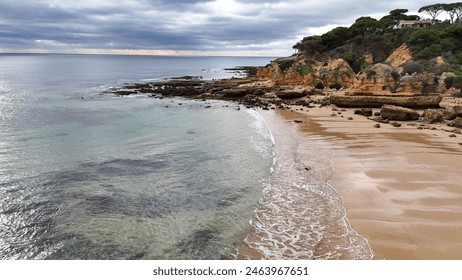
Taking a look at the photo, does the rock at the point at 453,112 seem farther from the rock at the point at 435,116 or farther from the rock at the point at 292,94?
the rock at the point at 292,94

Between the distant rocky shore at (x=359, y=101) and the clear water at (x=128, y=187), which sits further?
the distant rocky shore at (x=359, y=101)

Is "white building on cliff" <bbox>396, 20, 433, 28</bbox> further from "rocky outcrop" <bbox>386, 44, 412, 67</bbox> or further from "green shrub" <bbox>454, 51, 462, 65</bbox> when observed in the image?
"green shrub" <bbox>454, 51, 462, 65</bbox>

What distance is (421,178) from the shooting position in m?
12.1

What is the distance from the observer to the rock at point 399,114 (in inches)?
950

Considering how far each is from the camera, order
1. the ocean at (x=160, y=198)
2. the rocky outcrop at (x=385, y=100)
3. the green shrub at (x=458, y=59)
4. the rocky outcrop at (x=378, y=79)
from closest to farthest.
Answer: the ocean at (x=160, y=198), the rocky outcrop at (x=385, y=100), the rocky outcrop at (x=378, y=79), the green shrub at (x=458, y=59)

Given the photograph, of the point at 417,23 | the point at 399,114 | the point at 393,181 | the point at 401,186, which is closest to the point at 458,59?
the point at 399,114

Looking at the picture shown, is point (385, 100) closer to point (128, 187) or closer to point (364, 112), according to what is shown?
point (364, 112)

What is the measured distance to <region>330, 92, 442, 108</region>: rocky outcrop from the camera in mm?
27531

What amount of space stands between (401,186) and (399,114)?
48.9ft

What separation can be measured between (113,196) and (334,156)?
395 inches

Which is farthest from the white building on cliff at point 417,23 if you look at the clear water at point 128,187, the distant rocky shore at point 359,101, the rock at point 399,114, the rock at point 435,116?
the clear water at point 128,187

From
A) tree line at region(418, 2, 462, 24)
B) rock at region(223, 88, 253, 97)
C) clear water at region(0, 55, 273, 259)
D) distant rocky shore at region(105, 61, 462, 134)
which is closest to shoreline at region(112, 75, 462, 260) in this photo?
distant rocky shore at region(105, 61, 462, 134)

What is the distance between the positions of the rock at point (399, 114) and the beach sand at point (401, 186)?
256 centimetres

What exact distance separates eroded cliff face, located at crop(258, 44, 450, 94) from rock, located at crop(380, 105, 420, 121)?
6837mm
